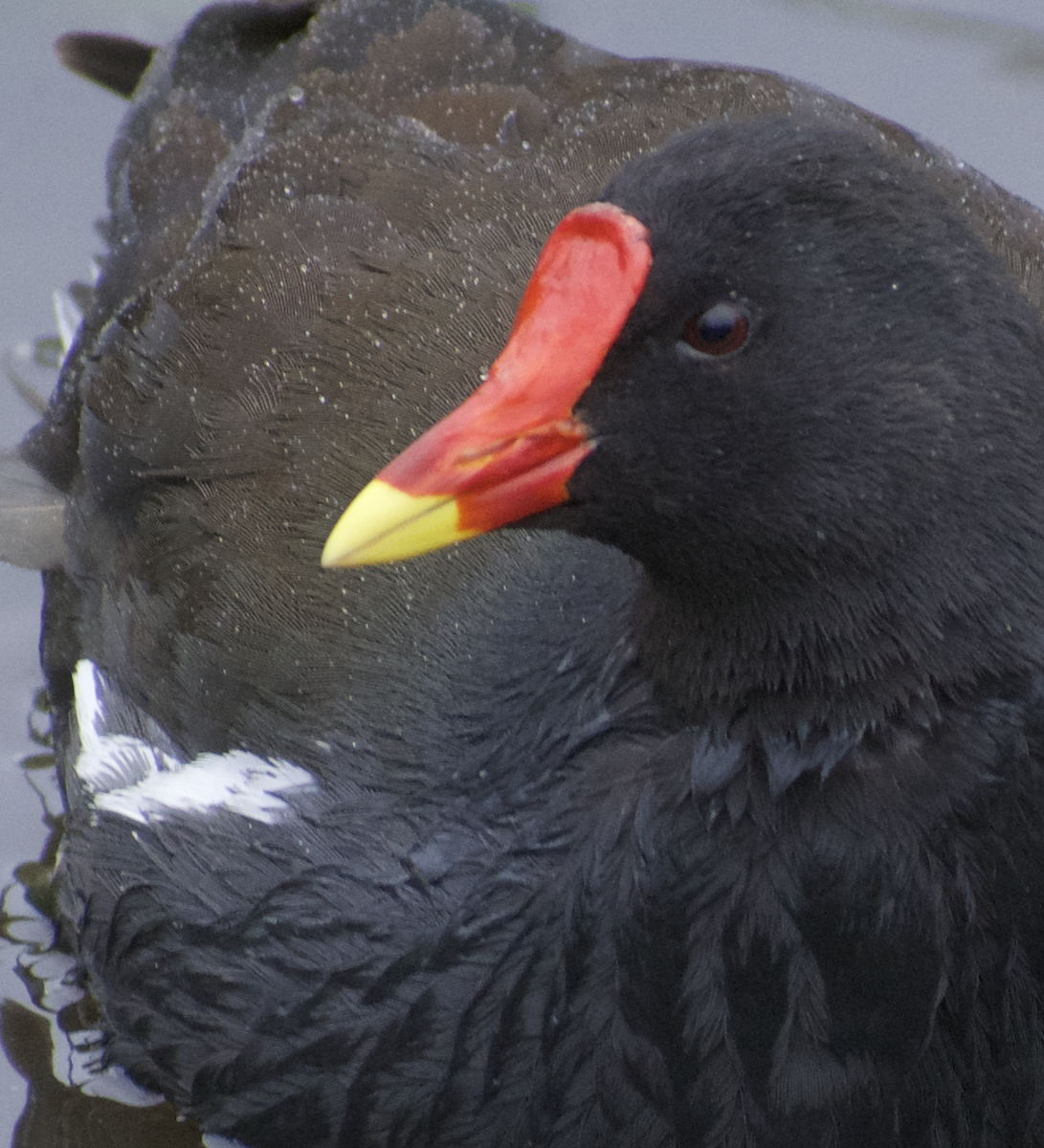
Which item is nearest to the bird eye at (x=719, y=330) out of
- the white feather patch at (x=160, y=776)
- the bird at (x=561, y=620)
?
the bird at (x=561, y=620)

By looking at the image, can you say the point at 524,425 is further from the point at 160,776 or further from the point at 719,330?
the point at 160,776

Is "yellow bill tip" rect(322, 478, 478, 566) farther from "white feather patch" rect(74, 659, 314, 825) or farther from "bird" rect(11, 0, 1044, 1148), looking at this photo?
"white feather patch" rect(74, 659, 314, 825)

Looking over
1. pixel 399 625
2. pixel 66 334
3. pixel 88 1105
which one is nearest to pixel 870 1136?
pixel 399 625

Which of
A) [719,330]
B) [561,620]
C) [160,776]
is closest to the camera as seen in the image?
[719,330]

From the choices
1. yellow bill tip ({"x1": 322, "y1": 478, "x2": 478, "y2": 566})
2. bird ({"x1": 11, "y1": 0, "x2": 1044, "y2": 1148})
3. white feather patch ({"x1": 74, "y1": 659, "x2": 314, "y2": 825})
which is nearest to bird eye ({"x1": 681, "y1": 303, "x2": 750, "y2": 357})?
bird ({"x1": 11, "y1": 0, "x2": 1044, "y2": 1148})

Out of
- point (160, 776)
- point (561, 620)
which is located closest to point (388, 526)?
point (561, 620)
